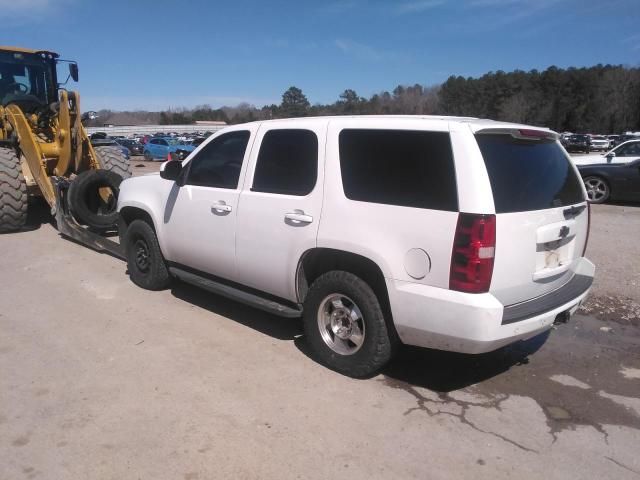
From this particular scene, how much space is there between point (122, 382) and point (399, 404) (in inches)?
81.4

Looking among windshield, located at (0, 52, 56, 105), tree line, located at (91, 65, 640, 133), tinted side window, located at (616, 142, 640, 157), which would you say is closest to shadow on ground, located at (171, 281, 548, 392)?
windshield, located at (0, 52, 56, 105)

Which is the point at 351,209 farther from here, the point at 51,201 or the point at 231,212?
the point at 51,201

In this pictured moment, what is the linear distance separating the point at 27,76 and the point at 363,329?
9537 millimetres

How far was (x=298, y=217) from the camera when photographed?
4.09m

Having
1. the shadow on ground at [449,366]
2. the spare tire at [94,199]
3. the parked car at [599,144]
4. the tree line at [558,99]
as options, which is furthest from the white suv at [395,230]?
the tree line at [558,99]

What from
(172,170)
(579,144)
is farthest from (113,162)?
(579,144)

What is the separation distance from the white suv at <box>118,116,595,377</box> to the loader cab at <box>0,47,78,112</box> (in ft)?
22.9

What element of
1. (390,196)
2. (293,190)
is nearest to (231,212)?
(293,190)

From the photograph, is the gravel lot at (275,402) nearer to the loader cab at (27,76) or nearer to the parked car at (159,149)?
the loader cab at (27,76)

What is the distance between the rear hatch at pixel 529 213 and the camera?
10.8 feet

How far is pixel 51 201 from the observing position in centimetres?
859

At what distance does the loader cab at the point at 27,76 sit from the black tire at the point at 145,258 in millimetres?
5583

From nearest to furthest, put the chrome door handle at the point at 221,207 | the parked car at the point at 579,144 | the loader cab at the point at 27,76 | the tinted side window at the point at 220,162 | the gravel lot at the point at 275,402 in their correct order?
the gravel lot at the point at 275,402 → the chrome door handle at the point at 221,207 → the tinted side window at the point at 220,162 → the loader cab at the point at 27,76 → the parked car at the point at 579,144

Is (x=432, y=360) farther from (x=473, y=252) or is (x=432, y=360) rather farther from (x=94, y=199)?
(x=94, y=199)
